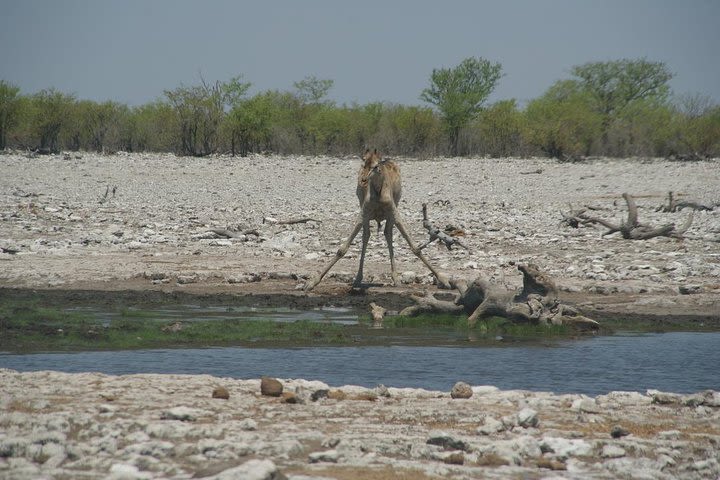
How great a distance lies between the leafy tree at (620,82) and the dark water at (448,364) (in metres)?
49.8

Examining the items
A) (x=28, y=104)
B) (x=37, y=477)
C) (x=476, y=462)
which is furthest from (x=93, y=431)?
(x=28, y=104)

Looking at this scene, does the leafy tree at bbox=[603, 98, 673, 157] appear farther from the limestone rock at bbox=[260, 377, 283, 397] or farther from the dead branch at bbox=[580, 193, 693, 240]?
the limestone rock at bbox=[260, 377, 283, 397]

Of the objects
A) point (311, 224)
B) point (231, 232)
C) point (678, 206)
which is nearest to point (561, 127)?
point (678, 206)

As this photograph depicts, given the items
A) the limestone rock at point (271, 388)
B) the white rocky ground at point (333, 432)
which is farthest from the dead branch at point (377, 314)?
the limestone rock at point (271, 388)

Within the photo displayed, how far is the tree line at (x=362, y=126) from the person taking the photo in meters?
45.5

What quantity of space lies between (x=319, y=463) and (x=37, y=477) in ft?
5.17

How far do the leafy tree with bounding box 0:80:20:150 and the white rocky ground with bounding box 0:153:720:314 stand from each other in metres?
11.2

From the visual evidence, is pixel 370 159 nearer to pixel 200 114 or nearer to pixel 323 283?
pixel 323 283

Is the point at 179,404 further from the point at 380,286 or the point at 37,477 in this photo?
the point at 380,286

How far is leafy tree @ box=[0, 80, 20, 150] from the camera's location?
45594 millimetres

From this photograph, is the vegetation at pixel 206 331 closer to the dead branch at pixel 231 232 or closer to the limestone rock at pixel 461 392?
the limestone rock at pixel 461 392

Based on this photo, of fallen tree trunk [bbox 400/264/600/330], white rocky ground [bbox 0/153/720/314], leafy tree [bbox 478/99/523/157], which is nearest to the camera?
fallen tree trunk [bbox 400/264/600/330]

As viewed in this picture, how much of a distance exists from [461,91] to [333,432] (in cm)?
5021

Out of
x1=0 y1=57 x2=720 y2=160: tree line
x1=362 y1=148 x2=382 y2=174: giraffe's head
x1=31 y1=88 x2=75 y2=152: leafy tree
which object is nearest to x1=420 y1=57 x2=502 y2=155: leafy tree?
x1=0 y1=57 x2=720 y2=160: tree line
